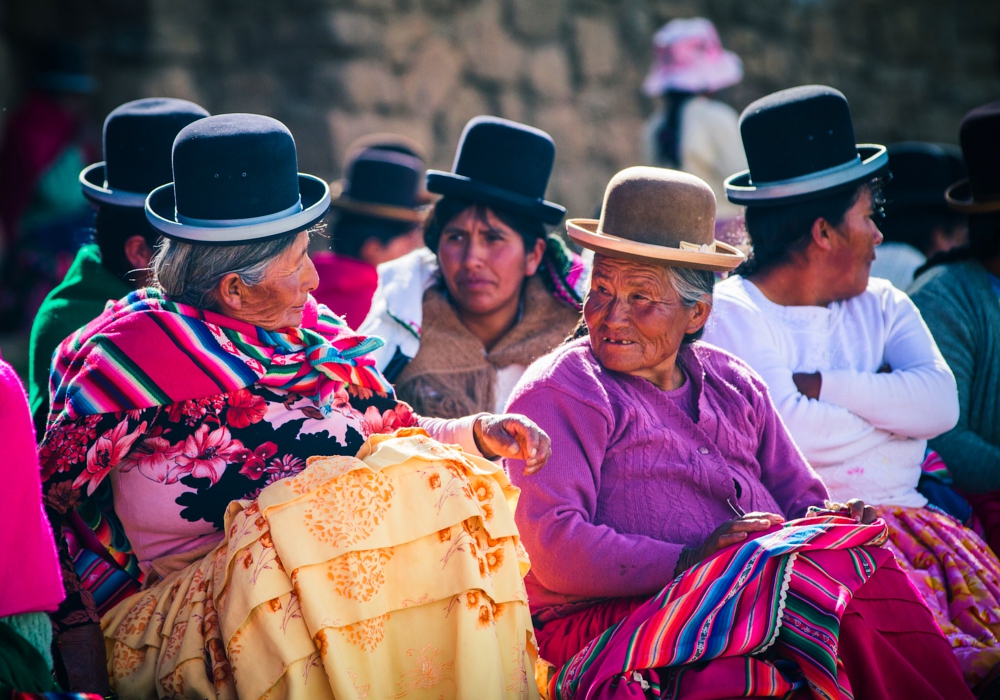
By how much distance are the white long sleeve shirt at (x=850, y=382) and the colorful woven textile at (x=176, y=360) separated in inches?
55.6

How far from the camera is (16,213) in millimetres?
6949

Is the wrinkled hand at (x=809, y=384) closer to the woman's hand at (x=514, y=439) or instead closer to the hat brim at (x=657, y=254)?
the hat brim at (x=657, y=254)

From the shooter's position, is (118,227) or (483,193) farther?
(483,193)

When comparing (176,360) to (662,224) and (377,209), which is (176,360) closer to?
(662,224)

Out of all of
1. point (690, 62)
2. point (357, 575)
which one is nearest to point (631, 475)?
point (357, 575)

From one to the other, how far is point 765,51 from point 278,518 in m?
9.03

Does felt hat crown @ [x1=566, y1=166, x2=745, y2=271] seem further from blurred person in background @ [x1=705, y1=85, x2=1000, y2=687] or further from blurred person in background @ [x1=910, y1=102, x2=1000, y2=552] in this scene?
blurred person in background @ [x1=910, y1=102, x2=1000, y2=552]

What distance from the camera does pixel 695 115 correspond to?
260 inches

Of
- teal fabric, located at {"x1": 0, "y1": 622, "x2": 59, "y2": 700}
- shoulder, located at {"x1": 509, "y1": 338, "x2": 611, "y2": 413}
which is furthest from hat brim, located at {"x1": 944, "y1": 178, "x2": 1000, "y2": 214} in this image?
teal fabric, located at {"x1": 0, "y1": 622, "x2": 59, "y2": 700}

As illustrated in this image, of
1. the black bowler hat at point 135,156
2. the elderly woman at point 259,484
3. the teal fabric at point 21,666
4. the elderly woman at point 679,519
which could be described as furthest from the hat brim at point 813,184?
the teal fabric at point 21,666

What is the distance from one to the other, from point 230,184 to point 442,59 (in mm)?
5234

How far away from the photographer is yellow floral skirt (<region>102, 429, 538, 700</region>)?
7.32 ft

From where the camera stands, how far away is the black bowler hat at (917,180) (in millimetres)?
A: 5199

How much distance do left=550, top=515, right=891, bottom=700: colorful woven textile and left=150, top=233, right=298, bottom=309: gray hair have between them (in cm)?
133
